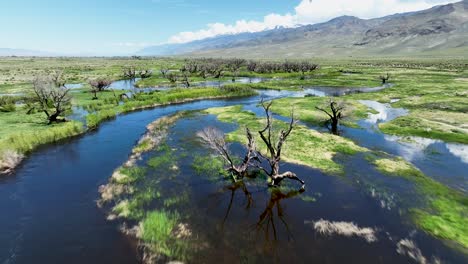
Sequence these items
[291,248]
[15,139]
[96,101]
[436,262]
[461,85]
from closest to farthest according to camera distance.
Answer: [436,262] < [291,248] < [15,139] < [96,101] < [461,85]

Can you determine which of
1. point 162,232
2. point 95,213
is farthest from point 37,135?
point 162,232

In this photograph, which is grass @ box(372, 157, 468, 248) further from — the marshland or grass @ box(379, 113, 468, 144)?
grass @ box(379, 113, 468, 144)

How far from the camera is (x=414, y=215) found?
89.4 ft

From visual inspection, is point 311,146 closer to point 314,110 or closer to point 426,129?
point 426,129

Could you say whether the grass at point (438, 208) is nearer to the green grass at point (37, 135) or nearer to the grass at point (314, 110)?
the grass at point (314, 110)

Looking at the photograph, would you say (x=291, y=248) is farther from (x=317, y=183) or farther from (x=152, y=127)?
(x=152, y=127)

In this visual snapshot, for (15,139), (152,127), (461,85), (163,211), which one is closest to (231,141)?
(152,127)

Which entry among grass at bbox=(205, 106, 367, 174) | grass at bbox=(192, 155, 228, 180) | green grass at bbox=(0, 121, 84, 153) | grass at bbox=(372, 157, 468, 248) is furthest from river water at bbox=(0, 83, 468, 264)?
grass at bbox=(192, 155, 228, 180)

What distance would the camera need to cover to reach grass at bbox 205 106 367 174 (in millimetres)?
38719

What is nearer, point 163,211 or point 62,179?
point 163,211

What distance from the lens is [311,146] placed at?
4422 cm

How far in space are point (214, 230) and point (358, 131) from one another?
3783 cm

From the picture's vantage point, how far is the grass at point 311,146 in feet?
127

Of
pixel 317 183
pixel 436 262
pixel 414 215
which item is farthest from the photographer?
pixel 317 183
